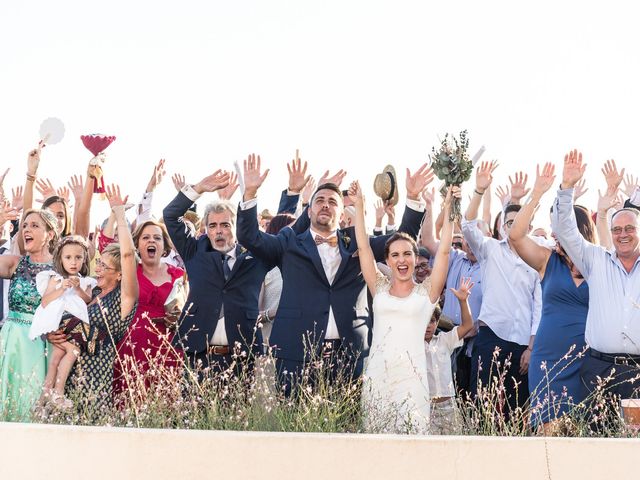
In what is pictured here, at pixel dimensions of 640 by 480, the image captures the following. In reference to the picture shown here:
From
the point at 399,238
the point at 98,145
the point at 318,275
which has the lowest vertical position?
the point at 318,275

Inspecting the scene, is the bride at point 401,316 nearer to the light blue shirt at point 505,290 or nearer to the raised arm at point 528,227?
Answer: the raised arm at point 528,227

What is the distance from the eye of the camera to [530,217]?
710 centimetres

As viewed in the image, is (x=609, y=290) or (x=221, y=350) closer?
(x=609, y=290)

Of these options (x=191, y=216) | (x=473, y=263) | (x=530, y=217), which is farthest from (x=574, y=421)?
(x=191, y=216)

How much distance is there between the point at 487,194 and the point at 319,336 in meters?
3.92

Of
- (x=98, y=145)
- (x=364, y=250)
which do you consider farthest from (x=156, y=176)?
(x=364, y=250)

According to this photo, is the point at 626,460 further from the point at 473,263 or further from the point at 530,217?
the point at 473,263

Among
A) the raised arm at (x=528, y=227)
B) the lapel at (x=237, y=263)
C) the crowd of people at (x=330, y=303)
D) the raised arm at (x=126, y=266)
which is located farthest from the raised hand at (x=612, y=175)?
the raised arm at (x=126, y=266)

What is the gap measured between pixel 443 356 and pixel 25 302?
328 centimetres

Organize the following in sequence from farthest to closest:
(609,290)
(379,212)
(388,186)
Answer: (379,212)
(388,186)
(609,290)

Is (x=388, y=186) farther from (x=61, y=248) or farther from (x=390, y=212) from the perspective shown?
(x=61, y=248)

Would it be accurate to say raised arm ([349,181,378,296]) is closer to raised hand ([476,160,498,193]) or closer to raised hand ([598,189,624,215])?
raised hand ([476,160,498,193])

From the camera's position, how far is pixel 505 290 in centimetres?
856

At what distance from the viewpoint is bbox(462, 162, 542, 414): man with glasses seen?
8398 mm
